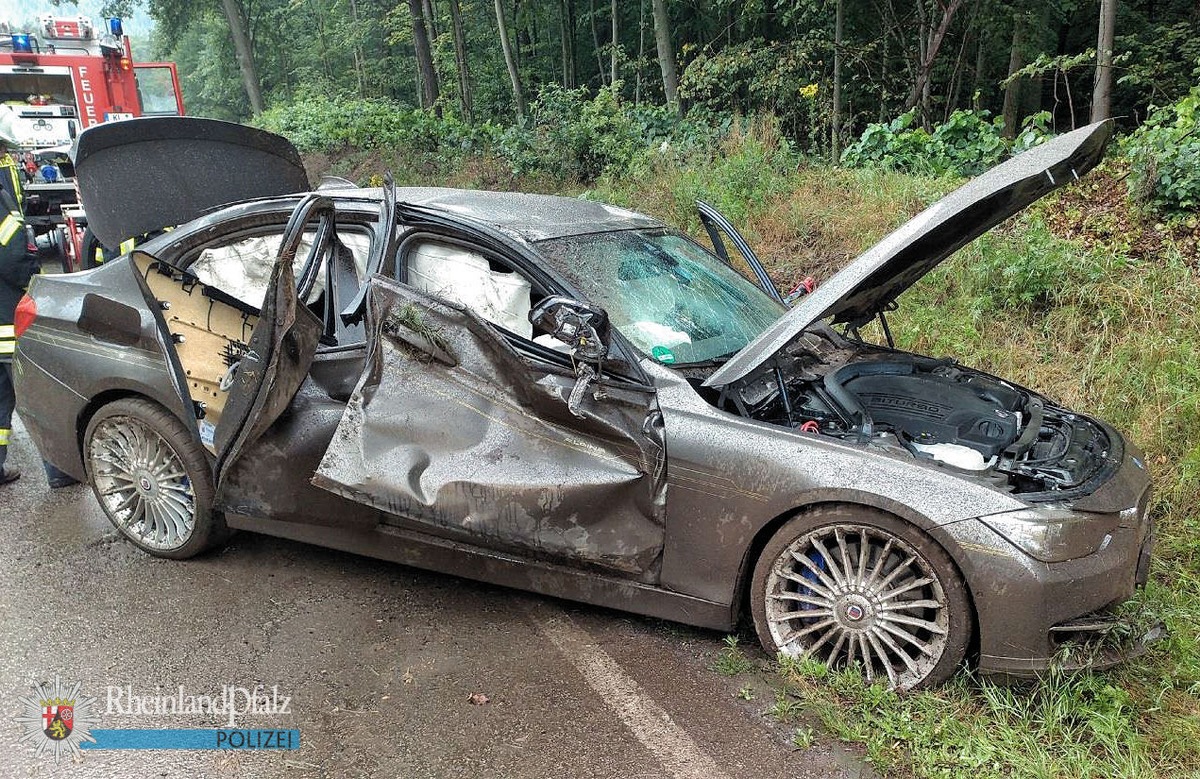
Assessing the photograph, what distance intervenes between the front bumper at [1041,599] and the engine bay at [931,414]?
232mm

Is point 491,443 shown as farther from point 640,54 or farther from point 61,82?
point 640,54

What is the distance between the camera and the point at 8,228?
4754 millimetres

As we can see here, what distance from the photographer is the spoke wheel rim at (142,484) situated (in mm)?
3771

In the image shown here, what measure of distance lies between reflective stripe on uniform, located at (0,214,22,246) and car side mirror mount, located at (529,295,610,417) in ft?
12.3

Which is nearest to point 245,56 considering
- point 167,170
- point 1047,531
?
point 167,170

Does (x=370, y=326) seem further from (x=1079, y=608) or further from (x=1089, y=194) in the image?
(x=1089, y=194)

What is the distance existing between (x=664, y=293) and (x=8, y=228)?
12.8 ft

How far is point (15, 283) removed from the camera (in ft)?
15.8

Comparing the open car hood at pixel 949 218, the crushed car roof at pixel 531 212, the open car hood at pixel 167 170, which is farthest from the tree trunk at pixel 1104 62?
the open car hood at pixel 167 170

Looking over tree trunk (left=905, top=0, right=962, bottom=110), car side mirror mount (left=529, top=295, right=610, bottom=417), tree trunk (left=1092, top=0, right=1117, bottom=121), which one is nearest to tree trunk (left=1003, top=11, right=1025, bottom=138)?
tree trunk (left=905, top=0, right=962, bottom=110)

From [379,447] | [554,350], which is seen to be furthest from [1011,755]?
[379,447]

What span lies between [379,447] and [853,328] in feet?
7.76

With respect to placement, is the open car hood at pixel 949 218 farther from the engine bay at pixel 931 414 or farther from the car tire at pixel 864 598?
the car tire at pixel 864 598

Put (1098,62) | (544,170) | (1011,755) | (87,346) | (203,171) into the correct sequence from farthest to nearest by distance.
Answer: (544,170)
(1098,62)
(203,171)
(87,346)
(1011,755)
